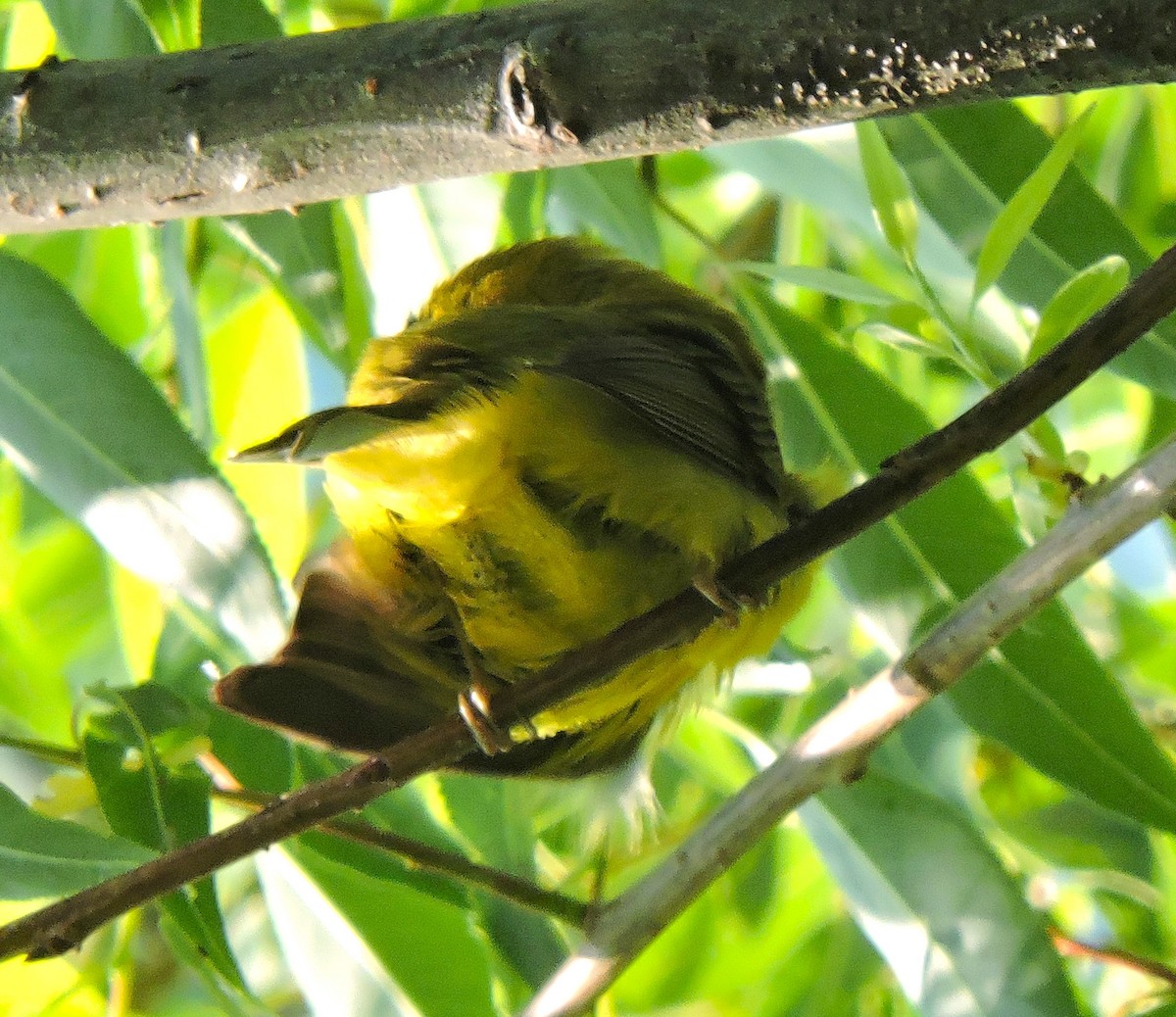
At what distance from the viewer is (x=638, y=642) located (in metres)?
1.65

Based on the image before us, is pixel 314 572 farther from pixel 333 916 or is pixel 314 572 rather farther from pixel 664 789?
pixel 664 789

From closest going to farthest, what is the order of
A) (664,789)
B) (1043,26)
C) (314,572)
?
(1043,26), (314,572), (664,789)

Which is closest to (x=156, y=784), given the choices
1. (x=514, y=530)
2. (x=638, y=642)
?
(x=514, y=530)

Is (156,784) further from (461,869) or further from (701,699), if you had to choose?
(701,699)

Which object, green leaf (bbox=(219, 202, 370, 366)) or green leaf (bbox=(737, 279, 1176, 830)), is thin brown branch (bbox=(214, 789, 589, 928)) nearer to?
green leaf (bbox=(737, 279, 1176, 830))

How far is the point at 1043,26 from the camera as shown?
A: 1.18 metres

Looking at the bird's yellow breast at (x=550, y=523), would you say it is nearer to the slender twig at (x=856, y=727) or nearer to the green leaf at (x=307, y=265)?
the slender twig at (x=856, y=727)

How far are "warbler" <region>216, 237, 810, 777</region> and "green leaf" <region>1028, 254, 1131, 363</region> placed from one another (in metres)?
0.50

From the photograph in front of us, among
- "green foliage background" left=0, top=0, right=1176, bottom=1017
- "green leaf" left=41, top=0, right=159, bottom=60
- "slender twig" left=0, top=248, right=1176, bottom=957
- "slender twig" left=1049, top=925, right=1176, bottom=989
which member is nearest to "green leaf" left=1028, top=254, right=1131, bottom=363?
"green foliage background" left=0, top=0, right=1176, bottom=1017

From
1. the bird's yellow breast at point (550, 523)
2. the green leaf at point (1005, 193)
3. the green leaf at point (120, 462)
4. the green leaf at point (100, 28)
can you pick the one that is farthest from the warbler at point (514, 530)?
the green leaf at point (100, 28)

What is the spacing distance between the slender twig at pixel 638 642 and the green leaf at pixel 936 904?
0.67 m

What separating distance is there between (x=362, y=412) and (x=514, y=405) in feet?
1.03

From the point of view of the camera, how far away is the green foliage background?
6.32ft

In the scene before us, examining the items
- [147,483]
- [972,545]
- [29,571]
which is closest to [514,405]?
[147,483]
